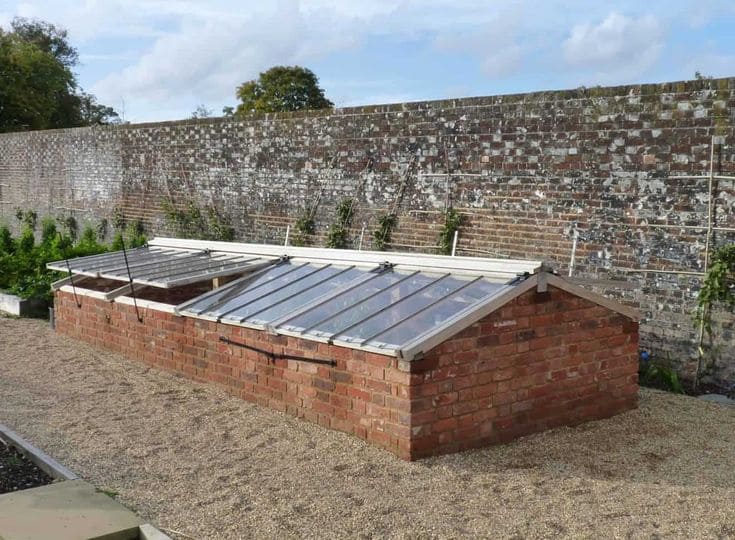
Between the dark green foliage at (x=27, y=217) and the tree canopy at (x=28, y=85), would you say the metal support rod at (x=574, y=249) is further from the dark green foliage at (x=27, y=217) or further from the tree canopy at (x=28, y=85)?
the tree canopy at (x=28, y=85)

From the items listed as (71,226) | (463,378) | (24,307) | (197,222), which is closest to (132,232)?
(197,222)

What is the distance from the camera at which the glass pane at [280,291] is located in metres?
6.91

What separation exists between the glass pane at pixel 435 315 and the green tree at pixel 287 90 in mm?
36662

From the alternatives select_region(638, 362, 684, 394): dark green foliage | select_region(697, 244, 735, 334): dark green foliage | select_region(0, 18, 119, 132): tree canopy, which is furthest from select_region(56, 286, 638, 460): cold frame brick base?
select_region(0, 18, 119, 132): tree canopy

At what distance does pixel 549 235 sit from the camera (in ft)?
30.0

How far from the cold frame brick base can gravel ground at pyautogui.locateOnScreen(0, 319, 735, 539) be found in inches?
5.7

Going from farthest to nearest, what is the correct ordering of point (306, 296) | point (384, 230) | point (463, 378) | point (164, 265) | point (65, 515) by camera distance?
point (384, 230), point (164, 265), point (306, 296), point (463, 378), point (65, 515)

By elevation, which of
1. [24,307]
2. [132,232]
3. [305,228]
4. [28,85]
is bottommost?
[24,307]

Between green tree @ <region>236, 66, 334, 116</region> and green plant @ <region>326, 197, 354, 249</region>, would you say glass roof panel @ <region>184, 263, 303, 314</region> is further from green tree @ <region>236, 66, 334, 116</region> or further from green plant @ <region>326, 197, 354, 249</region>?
green tree @ <region>236, 66, 334, 116</region>

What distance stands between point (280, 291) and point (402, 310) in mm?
1734

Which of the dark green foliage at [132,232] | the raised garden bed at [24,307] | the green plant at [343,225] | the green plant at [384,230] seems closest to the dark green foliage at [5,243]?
the dark green foliage at [132,232]

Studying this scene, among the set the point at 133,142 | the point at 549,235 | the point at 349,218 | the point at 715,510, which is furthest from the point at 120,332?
the point at 133,142

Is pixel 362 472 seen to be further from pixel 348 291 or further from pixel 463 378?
pixel 348 291

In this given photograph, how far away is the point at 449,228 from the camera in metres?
10.2
